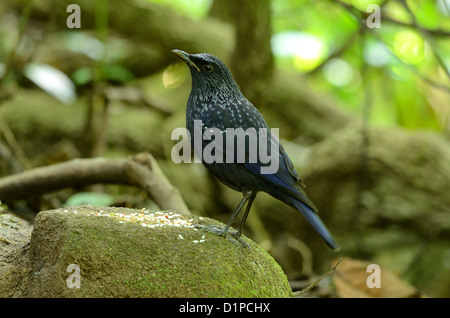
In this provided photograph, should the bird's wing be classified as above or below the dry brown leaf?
above

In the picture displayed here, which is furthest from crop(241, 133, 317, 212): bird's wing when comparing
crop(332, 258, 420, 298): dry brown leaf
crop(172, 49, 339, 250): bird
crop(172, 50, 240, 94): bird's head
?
crop(332, 258, 420, 298): dry brown leaf

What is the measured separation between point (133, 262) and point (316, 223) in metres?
0.92

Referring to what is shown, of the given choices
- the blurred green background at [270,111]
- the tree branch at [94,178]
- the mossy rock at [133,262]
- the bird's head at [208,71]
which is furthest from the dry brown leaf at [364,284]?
the bird's head at [208,71]

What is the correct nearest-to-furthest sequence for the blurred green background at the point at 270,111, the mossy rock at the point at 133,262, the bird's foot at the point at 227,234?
the mossy rock at the point at 133,262 → the bird's foot at the point at 227,234 → the blurred green background at the point at 270,111

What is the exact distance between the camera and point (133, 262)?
2459mm

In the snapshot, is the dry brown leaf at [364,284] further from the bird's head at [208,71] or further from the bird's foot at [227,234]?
the bird's head at [208,71]

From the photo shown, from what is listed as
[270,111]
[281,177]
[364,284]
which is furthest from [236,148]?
[270,111]

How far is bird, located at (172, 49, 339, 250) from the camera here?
2918 millimetres

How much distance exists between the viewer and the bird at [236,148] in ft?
9.57

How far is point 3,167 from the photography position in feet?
20.6

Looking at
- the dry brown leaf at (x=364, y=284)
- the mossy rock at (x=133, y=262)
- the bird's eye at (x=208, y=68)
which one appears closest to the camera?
the mossy rock at (x=133, y=262)

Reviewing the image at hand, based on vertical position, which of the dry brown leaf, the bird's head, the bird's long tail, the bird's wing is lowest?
the dry brown leaf

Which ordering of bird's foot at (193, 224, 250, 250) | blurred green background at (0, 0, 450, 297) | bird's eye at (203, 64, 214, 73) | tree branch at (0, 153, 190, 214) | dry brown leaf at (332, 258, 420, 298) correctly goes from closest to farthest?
1. bird's foot at (193, 224, 250, 250)
2. bird's eye at (203, 64, 214, 73)
3. dry brown leaf at (332, 258, 420, 298)
4. tree branch at (0, 153, 190, 214)
5. blurred green background at (0, 0, 450, 297)

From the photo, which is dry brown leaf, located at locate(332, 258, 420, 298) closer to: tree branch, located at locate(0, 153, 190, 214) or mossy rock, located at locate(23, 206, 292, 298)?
tree branch, located at locate(0, 153, 190, 214)
